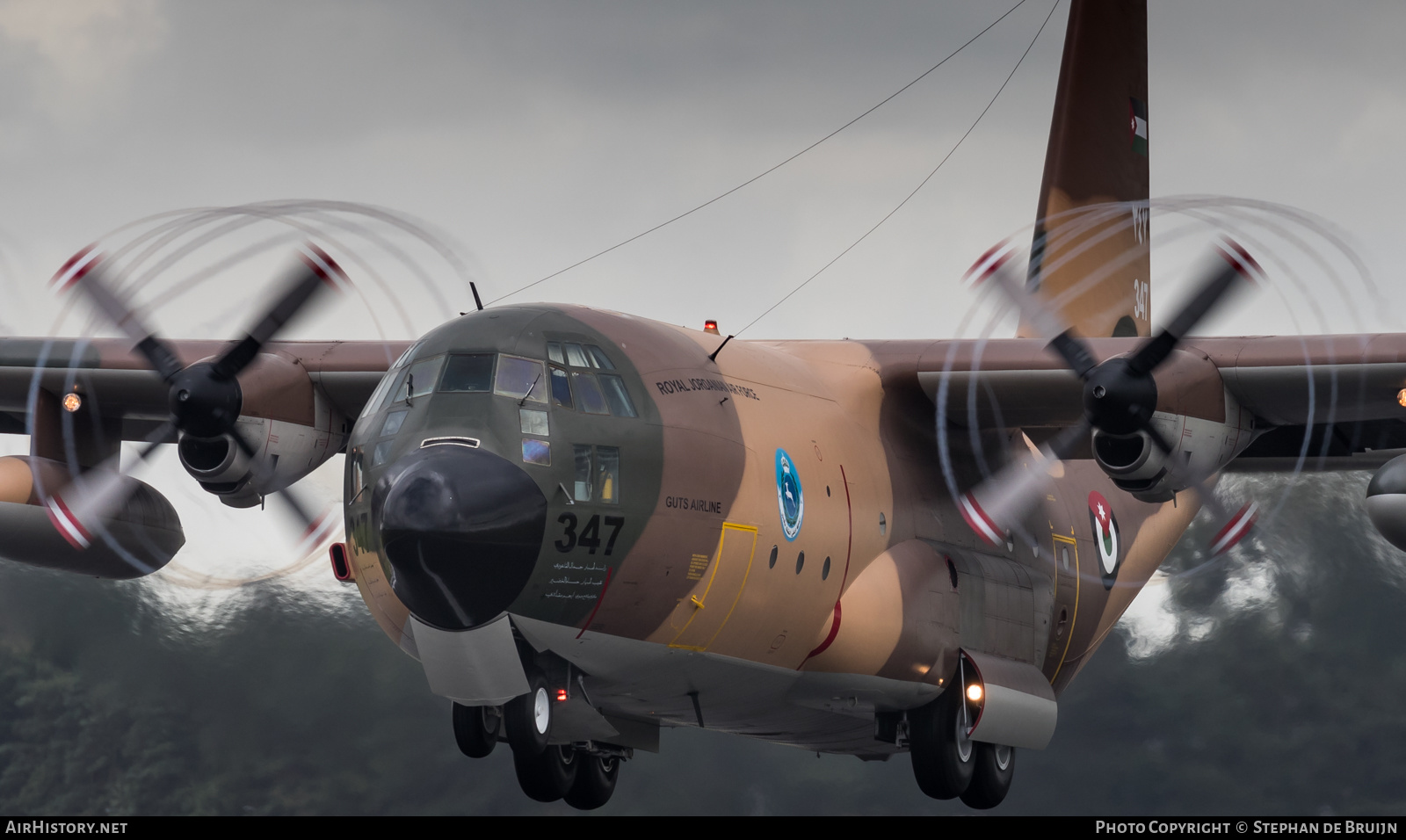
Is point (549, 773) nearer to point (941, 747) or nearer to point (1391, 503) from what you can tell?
point (941, 747)

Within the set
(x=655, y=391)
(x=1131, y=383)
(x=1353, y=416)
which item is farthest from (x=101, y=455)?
(x=1353, y=416)

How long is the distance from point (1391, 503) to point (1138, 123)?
8.45 m

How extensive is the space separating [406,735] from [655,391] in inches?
591

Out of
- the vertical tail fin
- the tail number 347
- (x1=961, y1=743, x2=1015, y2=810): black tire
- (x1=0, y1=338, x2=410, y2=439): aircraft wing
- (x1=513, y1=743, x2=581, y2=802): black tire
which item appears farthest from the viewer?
the vertical tail fin

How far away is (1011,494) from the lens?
14312 millimetres

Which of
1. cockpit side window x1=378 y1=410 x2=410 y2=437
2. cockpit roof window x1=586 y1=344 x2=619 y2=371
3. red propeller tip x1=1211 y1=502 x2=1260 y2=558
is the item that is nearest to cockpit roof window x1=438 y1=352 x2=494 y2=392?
cockpit side window x1=378 y1=410 x2=410 y2=437

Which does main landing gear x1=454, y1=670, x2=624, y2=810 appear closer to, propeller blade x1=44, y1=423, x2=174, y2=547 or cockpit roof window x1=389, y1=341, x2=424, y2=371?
cockpit roof window x1=389, y1=341, x2=424, y2=371

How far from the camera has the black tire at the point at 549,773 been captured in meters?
12.8

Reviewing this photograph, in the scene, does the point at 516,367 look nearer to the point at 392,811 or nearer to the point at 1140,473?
the point at 1140,473

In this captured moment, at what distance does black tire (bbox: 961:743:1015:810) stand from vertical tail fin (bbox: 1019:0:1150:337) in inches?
226

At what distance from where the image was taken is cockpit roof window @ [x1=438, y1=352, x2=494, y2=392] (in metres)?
9.71

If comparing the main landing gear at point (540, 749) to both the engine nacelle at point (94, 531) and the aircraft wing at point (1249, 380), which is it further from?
the aircraft wing at point (1249, 380)

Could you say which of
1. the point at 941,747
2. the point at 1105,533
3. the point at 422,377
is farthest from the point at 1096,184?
the point at 422,377

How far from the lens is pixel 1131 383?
12.1 meters
